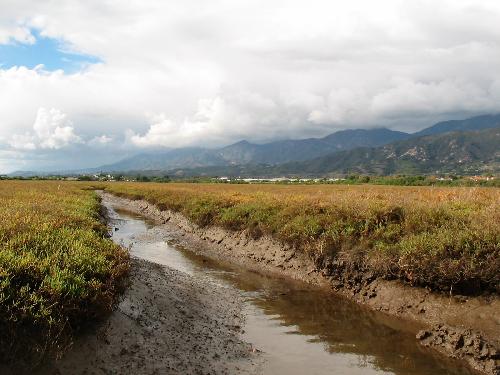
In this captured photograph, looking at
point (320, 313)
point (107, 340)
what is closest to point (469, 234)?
point (320, 313)

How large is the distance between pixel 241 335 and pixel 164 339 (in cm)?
250

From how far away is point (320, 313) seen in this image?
551 inches

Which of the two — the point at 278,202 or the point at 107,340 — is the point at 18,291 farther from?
the point at 278,202

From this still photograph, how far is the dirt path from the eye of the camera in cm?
837

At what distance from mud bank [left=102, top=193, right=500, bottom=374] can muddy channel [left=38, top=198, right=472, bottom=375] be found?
49cm

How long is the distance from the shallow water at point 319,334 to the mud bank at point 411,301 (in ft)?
1.55

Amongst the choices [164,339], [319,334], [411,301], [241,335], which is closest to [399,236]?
[411,301]

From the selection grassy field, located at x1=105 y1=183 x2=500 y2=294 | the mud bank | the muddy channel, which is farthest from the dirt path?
grassy field, located at x1=105 y1=183 x2=500 y2=294

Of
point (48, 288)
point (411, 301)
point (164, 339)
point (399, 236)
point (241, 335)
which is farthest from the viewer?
point (399, 236)

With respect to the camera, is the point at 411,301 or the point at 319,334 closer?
the point at 319,334

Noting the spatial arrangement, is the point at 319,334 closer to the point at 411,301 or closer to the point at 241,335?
the point at 241,335

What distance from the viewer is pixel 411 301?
13.4 m

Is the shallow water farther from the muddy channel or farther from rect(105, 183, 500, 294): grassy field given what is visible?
rect(105, 183, 500, 294): grassy field

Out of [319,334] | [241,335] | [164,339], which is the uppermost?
[164,339]
